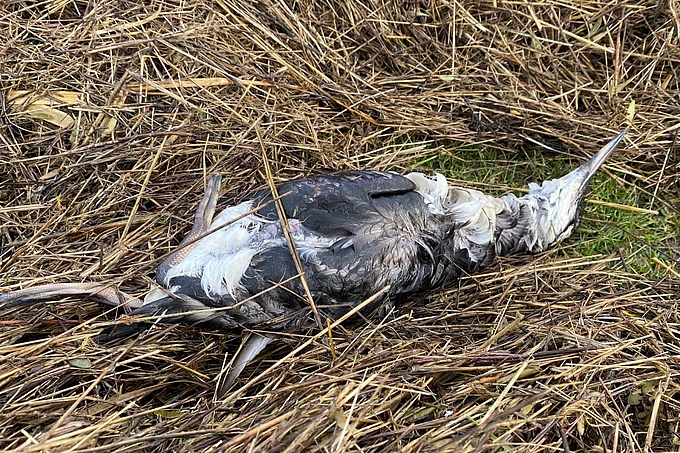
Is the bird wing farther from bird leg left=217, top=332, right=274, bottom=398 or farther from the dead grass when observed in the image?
bird leg left=217, top=332, right=274, bottom=398

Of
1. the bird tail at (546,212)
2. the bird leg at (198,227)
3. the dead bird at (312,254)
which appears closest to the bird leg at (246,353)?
the dead bird at (312,254)

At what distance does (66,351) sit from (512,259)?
190 centimetres

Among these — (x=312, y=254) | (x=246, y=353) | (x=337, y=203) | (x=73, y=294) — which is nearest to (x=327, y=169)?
(x=337, y=203)

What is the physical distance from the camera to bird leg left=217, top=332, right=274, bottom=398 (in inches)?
79.5

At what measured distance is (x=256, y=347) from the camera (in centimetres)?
207

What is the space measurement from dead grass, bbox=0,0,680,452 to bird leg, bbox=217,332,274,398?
0.10 m

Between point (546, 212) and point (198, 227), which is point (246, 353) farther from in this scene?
point (546, 212)

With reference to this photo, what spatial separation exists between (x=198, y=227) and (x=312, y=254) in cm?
49

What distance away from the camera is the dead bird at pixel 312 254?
1.95 meters

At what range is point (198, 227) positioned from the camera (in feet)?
7.22

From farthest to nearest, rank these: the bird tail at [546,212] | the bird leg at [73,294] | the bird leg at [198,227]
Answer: the bird tail at [546,212]
the bird leg at [198,227]
the bird leg at [73,294]

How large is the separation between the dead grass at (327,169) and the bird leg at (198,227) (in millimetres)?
158

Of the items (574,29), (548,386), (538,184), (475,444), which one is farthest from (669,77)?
(475,444)

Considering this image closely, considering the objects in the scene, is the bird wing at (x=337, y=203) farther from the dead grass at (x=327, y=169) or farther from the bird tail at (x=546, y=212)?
the bird tail at (x=546, y=212)
